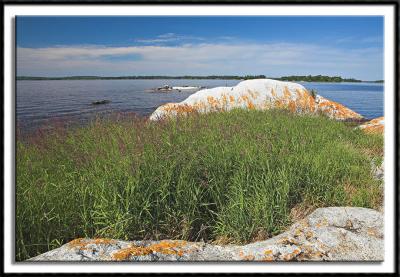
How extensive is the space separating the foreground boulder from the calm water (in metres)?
1.50

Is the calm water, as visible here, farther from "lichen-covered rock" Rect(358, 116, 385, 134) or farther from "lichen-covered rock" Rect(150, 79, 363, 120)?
"lichen-covered rock" Rect(150, 79, 363, 120)

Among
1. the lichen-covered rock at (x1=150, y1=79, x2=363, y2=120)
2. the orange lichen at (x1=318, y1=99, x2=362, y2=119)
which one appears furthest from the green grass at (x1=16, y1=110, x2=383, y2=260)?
the lichen-covered rock at (x1=150, y1=79, x2=363, y2=120)

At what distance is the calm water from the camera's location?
376 cm

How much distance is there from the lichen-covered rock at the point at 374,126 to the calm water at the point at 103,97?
0.09 m

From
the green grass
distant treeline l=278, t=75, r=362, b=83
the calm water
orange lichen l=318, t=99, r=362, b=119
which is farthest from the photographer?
orange lichen l=318, t=99, r=362, b=119

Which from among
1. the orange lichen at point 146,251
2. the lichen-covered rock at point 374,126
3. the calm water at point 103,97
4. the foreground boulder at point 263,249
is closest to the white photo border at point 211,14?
the calm water at point 103,97

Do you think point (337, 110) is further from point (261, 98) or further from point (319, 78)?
Answer: point (319, 78)

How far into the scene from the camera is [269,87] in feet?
25.1

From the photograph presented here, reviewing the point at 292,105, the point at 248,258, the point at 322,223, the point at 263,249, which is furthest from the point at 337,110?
the point at 248,258

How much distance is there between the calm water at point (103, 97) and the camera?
3.76m

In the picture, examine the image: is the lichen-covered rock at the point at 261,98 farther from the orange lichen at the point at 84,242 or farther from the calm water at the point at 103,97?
the orange lichen at the point at 84,242

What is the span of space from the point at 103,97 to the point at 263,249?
2725 millimetres

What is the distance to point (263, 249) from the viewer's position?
3086 millimetres

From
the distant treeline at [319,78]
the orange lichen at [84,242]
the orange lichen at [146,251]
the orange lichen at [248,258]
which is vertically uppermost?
the distant treeline at [319,78]
